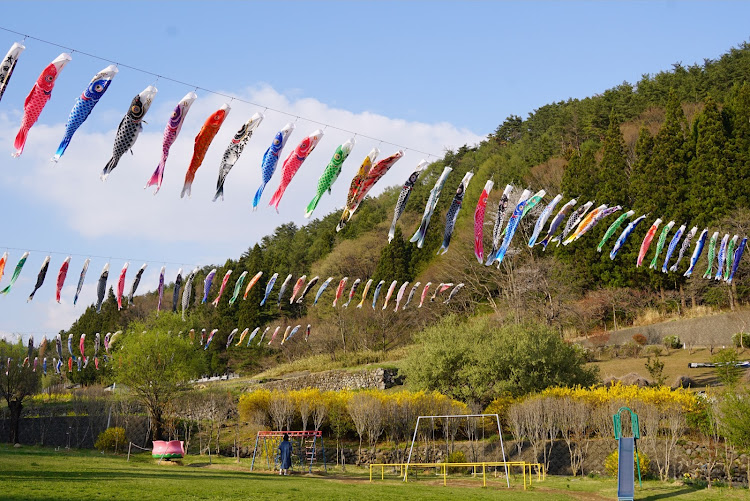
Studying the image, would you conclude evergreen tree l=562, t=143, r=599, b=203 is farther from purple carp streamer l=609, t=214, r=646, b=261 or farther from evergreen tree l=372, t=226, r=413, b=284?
purple carp streamer l=609, t=214, r=646, b=261

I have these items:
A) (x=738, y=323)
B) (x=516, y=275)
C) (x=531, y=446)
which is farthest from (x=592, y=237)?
(x=531, y=446)

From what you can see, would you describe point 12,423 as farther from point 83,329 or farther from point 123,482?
point 83,329

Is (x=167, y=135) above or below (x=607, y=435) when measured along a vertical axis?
above

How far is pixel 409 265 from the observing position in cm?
→ 5944

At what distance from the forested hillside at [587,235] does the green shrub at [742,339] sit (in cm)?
574

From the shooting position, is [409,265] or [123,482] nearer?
[123,482]

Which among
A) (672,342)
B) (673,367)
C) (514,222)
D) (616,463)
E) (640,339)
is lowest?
(616,463)

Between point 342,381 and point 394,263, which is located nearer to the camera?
point 342,381

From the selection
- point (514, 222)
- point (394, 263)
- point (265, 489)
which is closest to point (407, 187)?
point (514, 222)

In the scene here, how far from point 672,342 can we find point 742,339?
331 centimetres

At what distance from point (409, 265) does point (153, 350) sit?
28129 millimetres

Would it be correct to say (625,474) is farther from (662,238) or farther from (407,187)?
(662,238)

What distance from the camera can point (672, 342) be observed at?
35156mm

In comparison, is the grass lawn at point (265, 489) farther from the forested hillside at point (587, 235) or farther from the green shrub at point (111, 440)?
the forested hillside at point (587, 235)
